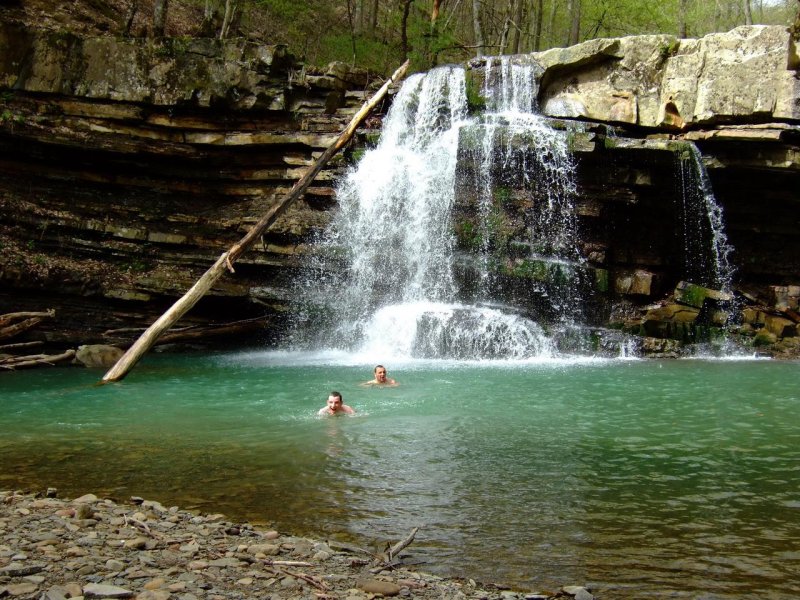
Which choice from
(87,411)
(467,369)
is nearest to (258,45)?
(467,369)

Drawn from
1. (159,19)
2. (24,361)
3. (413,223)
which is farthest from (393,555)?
(159,19)

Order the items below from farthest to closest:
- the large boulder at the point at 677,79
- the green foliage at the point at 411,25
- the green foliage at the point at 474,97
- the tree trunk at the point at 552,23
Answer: the tree trunk at the point at 552,23, the green foliage at the point at 411,25, the green foliage at the point at 474,97, the large boulder at the point at 677,79

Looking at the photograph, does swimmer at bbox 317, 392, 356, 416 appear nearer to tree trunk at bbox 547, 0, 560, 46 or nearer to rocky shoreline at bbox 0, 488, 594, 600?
rocky shoreline at bbox 0, 488, 594, 600

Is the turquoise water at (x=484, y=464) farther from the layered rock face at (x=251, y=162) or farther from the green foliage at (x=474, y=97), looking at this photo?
the green foliage at (x=474, y=97)

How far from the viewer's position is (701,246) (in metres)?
19.7

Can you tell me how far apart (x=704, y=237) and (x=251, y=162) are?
41.9 ft

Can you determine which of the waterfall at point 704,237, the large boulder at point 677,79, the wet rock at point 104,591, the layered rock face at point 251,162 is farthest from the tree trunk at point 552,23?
the wet rock at point 104,591

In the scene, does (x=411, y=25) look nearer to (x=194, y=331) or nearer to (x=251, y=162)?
(x=251, y=162)

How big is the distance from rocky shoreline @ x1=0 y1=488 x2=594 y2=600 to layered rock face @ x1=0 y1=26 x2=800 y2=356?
43.3 ft

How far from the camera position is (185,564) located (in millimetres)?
4289

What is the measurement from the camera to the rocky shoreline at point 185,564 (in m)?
3.88

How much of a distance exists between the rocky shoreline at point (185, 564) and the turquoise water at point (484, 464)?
318 millimetres

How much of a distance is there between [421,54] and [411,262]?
44.7 ft

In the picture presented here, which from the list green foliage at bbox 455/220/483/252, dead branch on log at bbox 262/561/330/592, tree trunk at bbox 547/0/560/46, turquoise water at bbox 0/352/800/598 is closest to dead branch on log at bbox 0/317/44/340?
turquoise water at bbox 0/352/800/598
